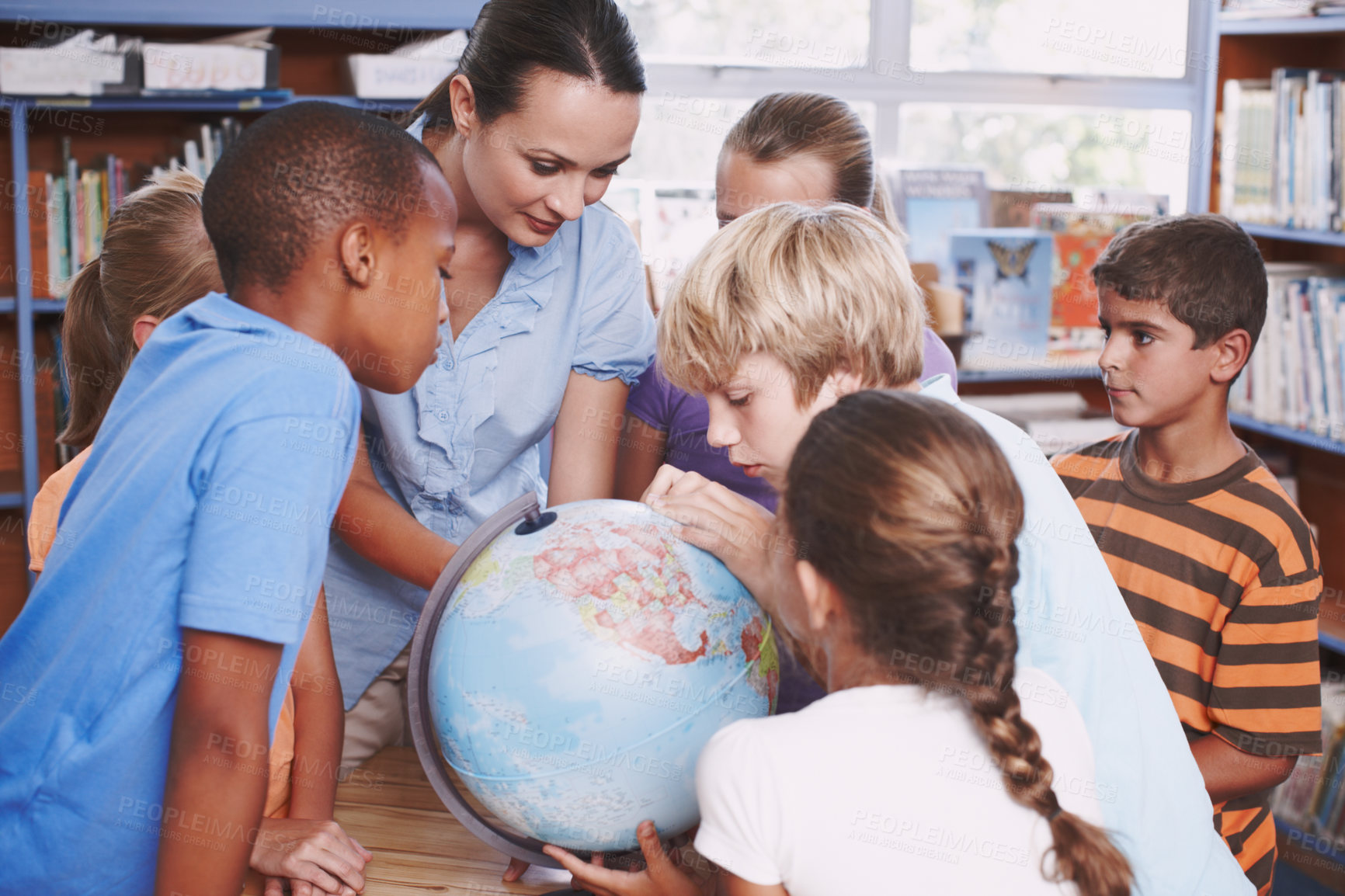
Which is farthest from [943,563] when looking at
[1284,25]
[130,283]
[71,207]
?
[71,207]

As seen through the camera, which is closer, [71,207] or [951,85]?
[71,207]

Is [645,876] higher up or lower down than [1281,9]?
lower down

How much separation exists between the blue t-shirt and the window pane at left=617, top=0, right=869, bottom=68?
10.9 feet

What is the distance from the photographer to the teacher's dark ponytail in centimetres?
160

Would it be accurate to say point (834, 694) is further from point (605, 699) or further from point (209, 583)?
point (209, 583)

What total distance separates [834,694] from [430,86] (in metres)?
2.87

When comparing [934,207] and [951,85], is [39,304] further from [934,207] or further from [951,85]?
[951,85]

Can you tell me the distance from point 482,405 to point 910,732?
36.8 inches

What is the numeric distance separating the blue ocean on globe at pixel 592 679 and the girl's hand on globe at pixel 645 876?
0.02m

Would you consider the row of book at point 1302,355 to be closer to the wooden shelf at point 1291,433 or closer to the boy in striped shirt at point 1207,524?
the wooden shelf at point 1291,433

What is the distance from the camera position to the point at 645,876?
1.23 metres

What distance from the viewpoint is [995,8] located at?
435cm

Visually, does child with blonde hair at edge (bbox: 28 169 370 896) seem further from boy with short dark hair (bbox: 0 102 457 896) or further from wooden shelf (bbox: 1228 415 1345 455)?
wooden shelf (bbox: 1228 415 1345 455)

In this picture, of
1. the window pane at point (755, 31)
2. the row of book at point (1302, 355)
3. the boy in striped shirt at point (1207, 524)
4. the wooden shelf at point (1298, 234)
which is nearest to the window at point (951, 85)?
the window pane at point (755, 31)
